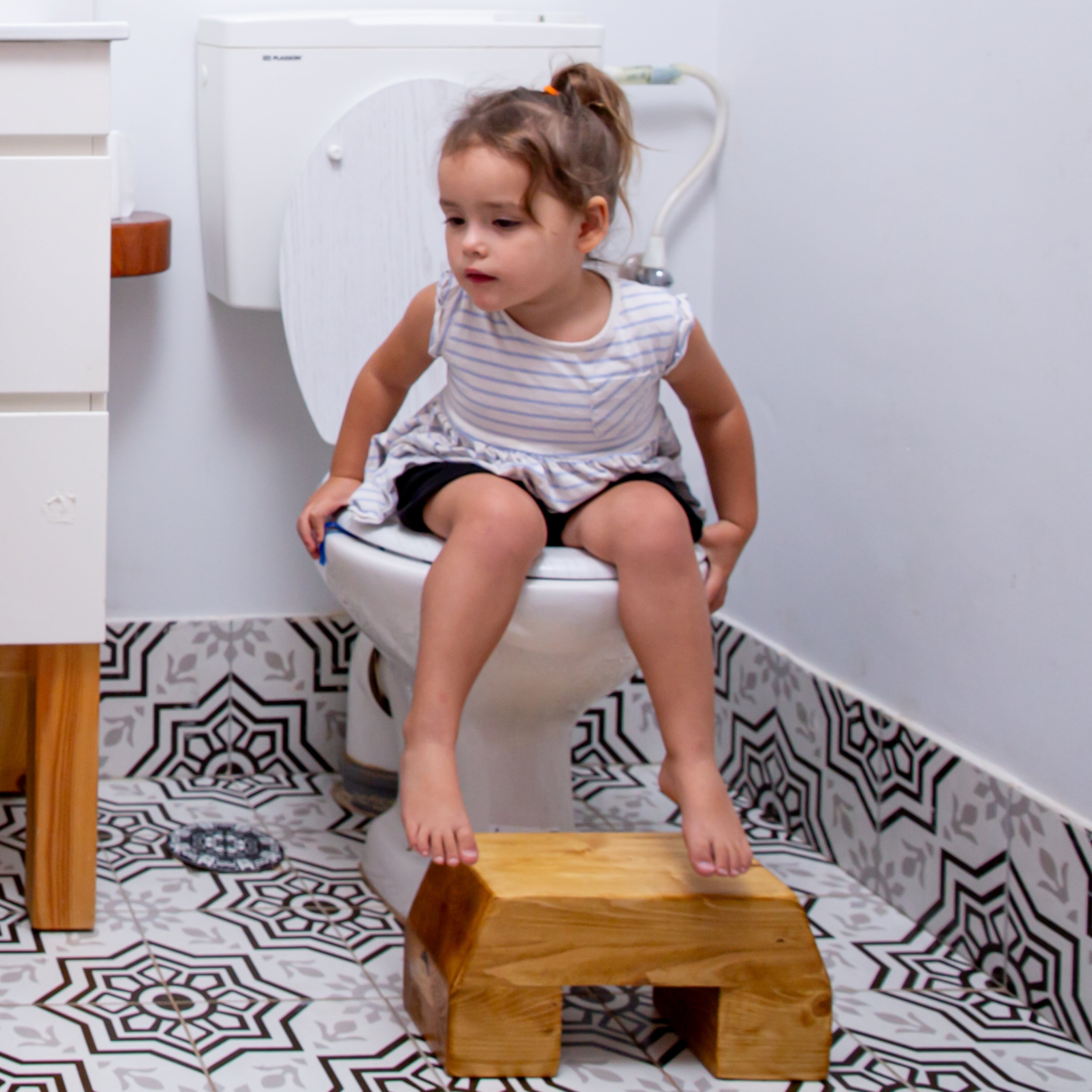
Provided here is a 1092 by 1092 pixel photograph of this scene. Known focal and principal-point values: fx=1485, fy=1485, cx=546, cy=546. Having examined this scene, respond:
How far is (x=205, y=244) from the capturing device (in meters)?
1.64

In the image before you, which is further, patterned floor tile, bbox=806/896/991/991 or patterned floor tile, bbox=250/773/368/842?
patterned floor tile, bbox=250/773/368/842

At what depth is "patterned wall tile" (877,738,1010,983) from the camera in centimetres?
130

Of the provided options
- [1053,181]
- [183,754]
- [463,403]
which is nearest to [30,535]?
[463,403]

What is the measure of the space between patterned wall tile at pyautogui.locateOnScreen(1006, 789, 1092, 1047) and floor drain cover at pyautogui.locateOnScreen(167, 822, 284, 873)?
0.71m

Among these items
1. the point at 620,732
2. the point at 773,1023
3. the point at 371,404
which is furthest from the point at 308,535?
the point at 620,732

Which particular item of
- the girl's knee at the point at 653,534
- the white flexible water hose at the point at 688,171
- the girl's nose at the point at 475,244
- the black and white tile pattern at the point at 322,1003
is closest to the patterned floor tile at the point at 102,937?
the black and white tile pattern at the point at 322,1003

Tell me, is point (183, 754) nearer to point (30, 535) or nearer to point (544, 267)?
point (30, 535)

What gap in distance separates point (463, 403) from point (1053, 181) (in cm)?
52

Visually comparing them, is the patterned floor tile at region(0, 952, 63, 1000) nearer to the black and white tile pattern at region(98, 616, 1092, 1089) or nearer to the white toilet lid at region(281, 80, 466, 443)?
the black and white tile pattern at region(98, 616, 1092, 1089)

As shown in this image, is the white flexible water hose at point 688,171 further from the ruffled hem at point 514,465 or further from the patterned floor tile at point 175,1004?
the patterned floor tile at point 175,1004

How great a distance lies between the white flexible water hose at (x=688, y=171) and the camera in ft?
5.51

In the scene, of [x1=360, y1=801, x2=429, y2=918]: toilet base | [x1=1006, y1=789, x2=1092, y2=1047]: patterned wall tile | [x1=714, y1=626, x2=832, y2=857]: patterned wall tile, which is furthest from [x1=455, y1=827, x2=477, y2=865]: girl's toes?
[x1=714, y1=626, x2=832, y2=857]: patterned wall tile

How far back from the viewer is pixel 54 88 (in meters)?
1.15

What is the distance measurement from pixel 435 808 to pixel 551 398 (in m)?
0.37
